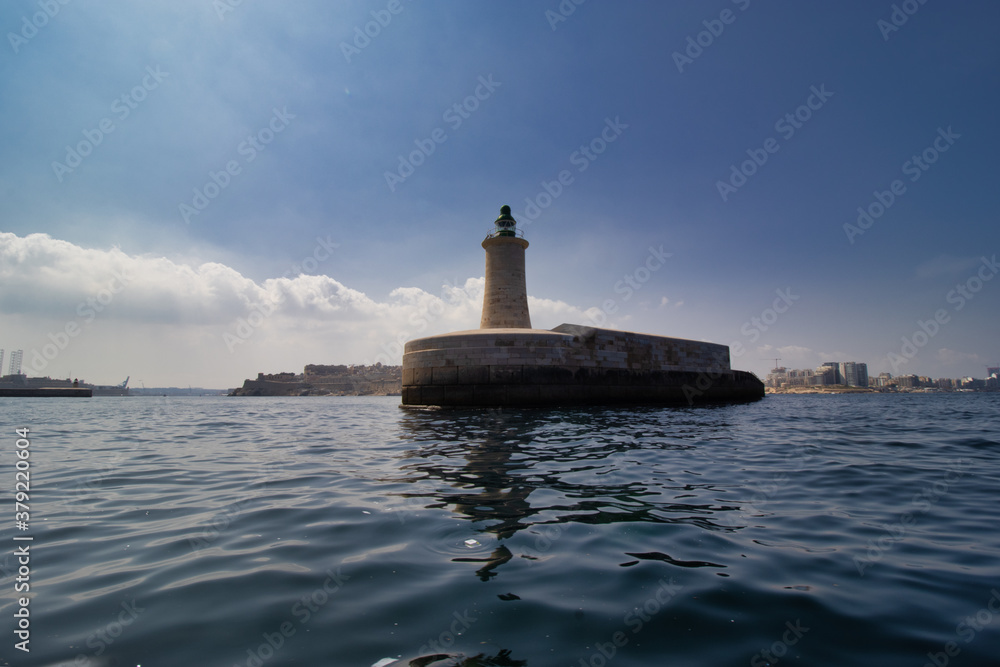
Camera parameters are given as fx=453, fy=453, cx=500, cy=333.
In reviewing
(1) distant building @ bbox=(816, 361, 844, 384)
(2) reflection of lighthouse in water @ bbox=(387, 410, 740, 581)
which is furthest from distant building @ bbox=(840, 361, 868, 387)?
(2) reflection of lighthouse in water @ bbox=(387, 410, 740, 581)

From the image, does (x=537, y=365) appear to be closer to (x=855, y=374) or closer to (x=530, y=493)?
(x=530, y=493)

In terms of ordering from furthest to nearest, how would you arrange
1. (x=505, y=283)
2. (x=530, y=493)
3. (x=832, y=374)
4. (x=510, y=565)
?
(x=832, y=374) → (x=505, y=283) → (x=530, y=493) → (x=510, y=565)

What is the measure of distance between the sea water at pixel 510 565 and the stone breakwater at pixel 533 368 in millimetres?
11082

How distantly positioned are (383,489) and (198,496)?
5.95 feet

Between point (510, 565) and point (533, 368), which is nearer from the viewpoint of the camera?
point (510, 565)

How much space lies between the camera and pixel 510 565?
2.73m

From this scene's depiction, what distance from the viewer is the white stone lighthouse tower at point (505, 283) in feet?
77.7

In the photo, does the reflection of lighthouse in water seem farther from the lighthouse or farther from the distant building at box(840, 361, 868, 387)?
the distant building at box(840, 361, 868, 387)

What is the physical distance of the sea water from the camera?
1.90 meters

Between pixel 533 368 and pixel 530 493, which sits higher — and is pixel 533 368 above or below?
above

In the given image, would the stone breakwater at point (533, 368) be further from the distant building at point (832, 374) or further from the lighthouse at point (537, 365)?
the distant building at point (832, 374)

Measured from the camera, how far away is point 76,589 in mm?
2428

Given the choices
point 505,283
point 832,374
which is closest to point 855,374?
point 832,374

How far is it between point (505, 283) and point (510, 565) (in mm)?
21525
